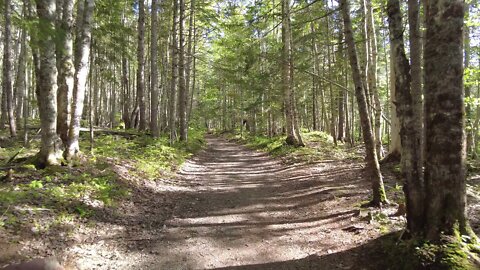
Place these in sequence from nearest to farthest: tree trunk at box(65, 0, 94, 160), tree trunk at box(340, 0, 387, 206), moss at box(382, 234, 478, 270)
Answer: moss at box(382, 234, 478, 270), tree trunk at box(340, 0, 387, 206), tree trunk at box(65, 0, 94, 160)

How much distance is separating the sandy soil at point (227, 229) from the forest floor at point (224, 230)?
15 millimetres

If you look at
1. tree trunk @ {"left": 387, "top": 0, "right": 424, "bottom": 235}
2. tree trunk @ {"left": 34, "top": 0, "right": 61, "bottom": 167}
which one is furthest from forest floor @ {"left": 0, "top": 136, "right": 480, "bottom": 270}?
tree trunk @ {"left": 34, "top": 0, "right": 61, "bottom": 167}

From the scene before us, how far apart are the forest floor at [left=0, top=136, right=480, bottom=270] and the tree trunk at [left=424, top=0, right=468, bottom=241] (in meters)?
1.11

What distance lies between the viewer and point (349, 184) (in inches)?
356

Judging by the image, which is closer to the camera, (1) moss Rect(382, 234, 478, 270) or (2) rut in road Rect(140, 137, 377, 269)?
(1) moss Rect(382, 234, 478, 270)

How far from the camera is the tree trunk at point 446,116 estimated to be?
3748mm

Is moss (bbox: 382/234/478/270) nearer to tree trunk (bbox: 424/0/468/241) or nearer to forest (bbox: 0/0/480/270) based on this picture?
forest (bbox: 0/0/480/270)

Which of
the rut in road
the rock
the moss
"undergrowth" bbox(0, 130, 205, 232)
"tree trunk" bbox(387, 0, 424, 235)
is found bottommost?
the rut in road

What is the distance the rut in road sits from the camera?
198 inches

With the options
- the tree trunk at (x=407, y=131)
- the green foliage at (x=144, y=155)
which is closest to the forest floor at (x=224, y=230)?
the green foliage at (x=144, y=155)

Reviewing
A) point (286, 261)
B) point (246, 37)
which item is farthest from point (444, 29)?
point (246, 37)

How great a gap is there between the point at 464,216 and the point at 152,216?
5.43 meters

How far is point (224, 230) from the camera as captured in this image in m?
6.30

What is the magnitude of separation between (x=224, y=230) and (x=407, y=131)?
3540 mm
